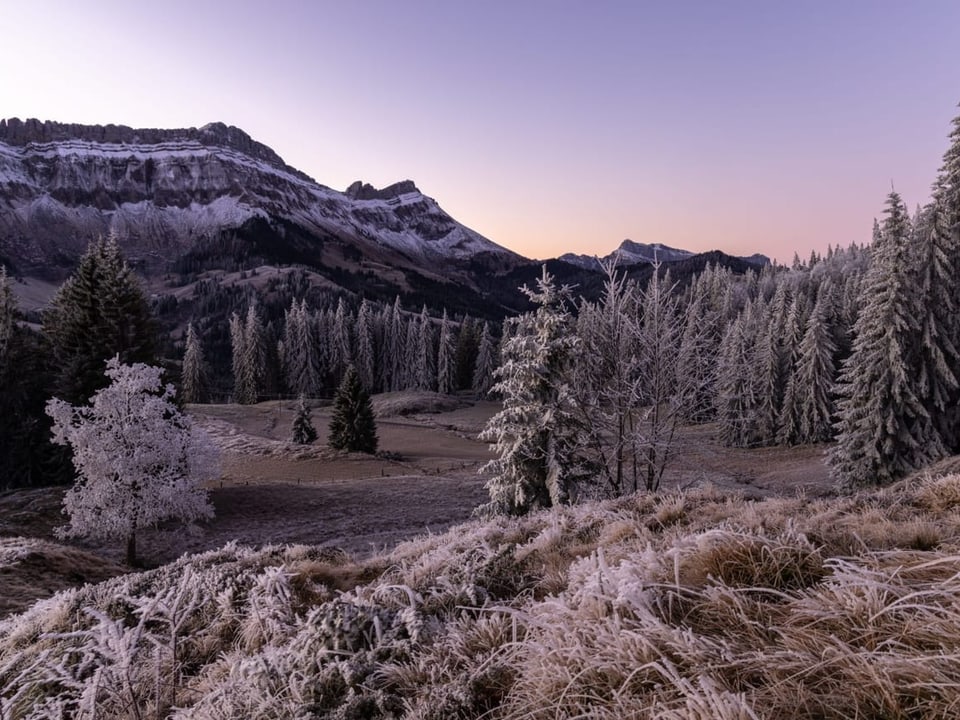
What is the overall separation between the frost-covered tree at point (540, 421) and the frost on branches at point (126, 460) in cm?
1159

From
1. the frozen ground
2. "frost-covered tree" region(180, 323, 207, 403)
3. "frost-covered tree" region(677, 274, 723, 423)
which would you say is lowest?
the frozen ground

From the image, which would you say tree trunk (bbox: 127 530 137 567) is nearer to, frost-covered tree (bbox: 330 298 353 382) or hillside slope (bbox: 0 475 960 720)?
hillside slope (bbox: 0 475 960 720)

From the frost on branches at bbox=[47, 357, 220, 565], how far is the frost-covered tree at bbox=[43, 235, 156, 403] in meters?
11.1

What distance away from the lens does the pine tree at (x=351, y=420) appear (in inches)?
1678

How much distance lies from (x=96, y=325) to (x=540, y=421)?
89.7 ft

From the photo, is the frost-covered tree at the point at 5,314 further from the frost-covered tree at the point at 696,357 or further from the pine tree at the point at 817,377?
the pine tree at the point at 817,377

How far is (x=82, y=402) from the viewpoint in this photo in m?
26.5

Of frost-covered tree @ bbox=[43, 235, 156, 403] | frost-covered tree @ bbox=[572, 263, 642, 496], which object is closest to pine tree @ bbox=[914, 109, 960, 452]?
frost-covered tree @ bbox=[572, 263, 642, 496]

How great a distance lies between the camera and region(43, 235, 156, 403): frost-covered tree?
27312 millimetres

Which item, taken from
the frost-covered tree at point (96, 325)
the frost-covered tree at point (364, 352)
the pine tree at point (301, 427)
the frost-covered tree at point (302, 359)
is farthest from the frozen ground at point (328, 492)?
the frost-covered tree at point (364, 352)

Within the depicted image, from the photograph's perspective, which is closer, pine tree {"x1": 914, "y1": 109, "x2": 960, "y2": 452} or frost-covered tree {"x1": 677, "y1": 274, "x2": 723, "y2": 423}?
frost-covered tree {"x1": 677, "y1": 274, "x2": 723, "y2": 423}

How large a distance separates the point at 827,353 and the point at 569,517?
1797 inches

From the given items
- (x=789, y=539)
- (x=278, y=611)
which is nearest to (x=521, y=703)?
(x=789, y=539)

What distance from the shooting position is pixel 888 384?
23.7 meters
